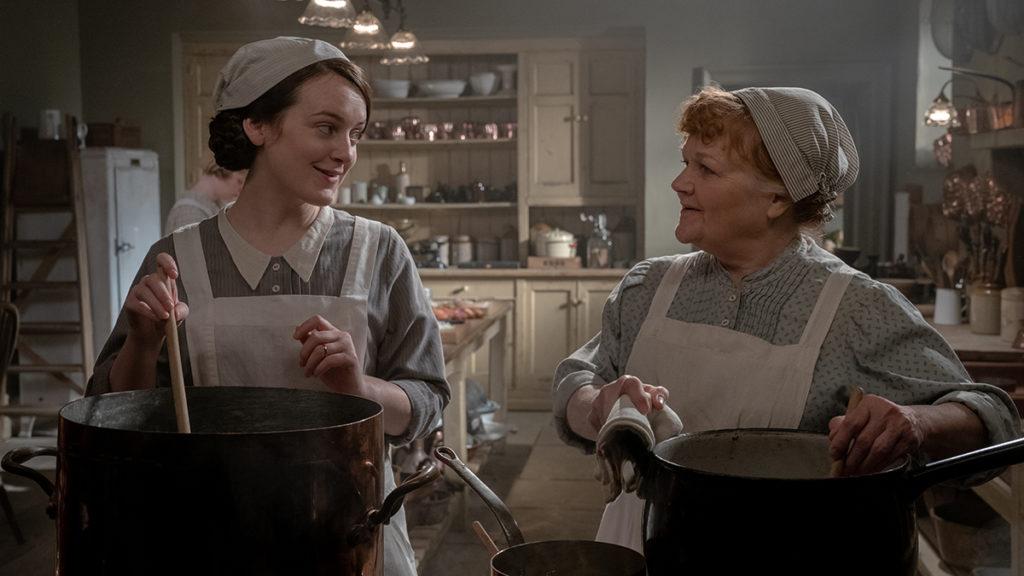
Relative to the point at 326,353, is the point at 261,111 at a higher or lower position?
higher

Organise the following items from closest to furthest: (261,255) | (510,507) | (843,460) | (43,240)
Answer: (843,460), (261,255), (510,507), (43,240)

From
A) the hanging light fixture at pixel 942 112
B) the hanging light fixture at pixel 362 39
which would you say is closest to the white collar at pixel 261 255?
the hanging light fixture at pixel 362 39

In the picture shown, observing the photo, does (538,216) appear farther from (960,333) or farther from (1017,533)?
(1017,533)

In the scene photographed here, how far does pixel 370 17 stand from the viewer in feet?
16.2

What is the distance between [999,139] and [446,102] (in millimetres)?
4669

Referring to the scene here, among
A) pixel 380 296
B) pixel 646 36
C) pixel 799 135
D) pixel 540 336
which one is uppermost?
pixel 646 36

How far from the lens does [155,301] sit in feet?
4.47

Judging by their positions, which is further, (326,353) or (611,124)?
(611,124)

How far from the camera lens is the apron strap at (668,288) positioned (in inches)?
67.9

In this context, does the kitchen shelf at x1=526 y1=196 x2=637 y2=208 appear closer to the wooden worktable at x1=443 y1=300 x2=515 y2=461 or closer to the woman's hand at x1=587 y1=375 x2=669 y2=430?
the wooden worktable at x1=443 y1=300 x2=515 y2=461

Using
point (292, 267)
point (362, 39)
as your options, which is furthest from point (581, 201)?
point (292, 267)

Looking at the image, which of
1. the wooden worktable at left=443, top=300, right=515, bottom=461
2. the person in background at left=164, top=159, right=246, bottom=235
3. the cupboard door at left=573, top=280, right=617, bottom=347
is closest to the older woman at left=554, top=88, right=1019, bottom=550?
the wooden worktable at left=443, top=300, right=515, bottom=461

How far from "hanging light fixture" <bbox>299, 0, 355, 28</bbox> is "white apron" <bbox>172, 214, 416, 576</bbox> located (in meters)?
3.06

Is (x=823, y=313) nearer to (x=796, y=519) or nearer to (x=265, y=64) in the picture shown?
(x=796, y=519)
